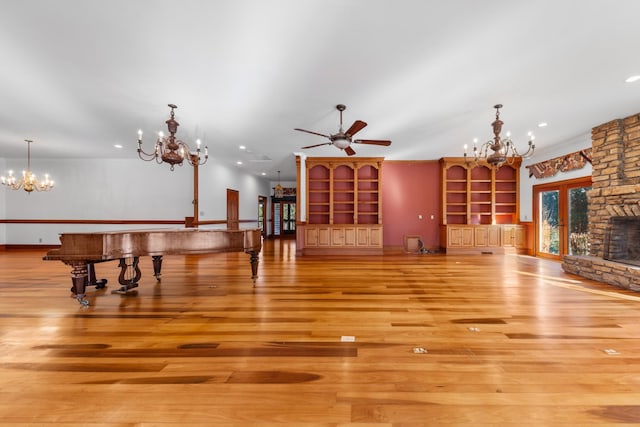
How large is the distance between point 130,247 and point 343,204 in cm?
548

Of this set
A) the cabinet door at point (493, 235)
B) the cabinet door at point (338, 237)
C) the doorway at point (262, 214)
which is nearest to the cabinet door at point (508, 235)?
the cabinet door at point (493, 235)

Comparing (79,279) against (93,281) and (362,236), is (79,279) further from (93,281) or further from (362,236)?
(362,236)

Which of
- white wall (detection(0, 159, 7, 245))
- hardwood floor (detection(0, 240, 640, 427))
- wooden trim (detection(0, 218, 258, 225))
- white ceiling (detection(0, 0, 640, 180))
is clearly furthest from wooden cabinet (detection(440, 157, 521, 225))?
white wall (detection(0, 159, 7, 245))

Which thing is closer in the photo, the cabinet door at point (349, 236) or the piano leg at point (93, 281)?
the piano leg at point (93, 281)

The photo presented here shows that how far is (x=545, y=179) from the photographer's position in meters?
6.49

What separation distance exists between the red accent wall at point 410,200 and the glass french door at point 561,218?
2303 mm

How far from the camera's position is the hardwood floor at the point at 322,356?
1.42 meters

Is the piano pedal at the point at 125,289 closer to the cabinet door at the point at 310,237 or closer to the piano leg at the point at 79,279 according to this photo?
the piano leg at the point at 79,279

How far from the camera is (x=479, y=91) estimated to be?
11.2 feet

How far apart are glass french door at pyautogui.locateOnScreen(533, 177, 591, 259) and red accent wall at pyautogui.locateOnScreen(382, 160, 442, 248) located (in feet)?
7.56

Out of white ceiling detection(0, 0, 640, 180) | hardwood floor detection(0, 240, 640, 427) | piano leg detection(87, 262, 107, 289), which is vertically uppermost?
white ceiling detection(0, 0, 640, 180)

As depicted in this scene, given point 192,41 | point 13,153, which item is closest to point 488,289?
point 192,41

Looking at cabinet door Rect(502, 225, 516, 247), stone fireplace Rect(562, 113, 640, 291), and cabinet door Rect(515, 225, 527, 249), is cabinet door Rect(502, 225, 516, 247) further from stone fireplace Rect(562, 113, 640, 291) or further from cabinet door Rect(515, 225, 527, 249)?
stone fireplace Rect(562, 113, 640, 291)

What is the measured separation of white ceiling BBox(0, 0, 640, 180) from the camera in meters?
2.12
